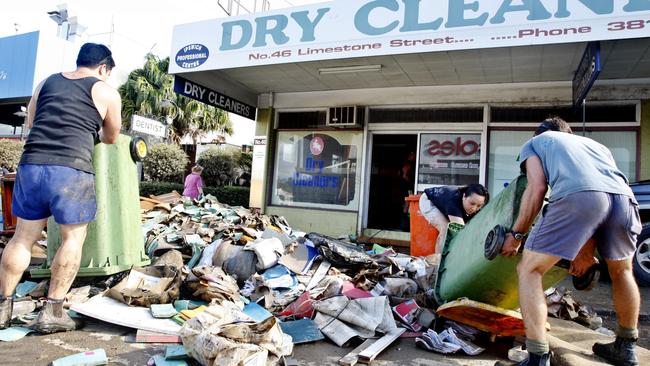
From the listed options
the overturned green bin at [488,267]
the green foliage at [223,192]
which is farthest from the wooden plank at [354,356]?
the green foliage at [223,192]

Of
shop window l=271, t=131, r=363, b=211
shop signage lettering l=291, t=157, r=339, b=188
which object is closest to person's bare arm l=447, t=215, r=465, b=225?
shop window l=271, t=131, r=363, b=211

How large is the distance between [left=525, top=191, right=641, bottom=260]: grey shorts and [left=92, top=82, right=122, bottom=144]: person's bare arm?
2.82 m

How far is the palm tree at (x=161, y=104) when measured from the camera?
19.8m

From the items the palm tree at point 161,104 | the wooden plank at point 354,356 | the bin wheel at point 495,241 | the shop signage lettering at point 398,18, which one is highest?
the palm tree at point 161,104

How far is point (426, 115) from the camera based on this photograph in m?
7.96

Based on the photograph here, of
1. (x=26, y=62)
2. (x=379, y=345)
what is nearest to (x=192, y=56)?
(x=379, y=345)

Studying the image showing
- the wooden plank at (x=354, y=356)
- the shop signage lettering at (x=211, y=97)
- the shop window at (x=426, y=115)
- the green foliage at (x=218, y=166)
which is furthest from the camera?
the green foliage at (x=218, y=166)

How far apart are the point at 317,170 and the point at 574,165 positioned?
666 cm

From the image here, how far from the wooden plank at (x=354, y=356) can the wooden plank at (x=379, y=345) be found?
0.04 meters

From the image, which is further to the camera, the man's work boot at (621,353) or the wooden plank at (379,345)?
the wooden plank at (379,345)

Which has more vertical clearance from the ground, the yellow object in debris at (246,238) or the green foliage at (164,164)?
the green foliage at (164,164)

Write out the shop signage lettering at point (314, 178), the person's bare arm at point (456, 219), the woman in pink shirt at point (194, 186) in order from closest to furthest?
the person's bare arm at point (456, 219) → the shop signage lettering at point (314, 178) → the woman in pink shirt at point (194, 186)

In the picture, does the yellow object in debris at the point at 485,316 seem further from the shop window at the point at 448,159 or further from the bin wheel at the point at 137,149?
the shop window at the point at 448,159

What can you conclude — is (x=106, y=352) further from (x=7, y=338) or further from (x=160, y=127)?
(x=160, y=127)
